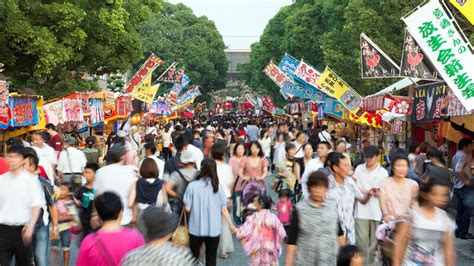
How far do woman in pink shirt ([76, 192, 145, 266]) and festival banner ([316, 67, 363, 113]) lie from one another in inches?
703

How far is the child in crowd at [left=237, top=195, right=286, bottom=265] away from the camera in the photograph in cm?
757

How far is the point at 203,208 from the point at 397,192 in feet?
6.47

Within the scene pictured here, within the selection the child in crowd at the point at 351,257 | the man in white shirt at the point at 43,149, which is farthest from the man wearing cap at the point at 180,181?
the child in crowd at the point at 351,257

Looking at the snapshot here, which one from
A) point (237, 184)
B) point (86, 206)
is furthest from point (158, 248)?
point (237, 184)

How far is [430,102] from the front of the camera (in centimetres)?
1616

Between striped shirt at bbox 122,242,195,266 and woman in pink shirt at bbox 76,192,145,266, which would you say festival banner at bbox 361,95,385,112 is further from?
striped shirt at bbox 122,242,195,266

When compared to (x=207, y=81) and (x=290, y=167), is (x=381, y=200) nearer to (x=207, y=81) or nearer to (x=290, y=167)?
(x=290, y=167)

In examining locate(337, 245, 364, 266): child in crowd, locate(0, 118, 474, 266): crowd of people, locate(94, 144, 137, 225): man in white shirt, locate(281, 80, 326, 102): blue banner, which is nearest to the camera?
locate(337, 245, 364, 266): child in crowd

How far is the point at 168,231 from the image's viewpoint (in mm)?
4352

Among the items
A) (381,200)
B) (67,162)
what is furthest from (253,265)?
(67,162)

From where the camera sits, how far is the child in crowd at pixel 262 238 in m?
7.57

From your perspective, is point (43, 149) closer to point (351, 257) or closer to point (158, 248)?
point (351, 257)

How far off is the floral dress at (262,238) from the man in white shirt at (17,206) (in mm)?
2040

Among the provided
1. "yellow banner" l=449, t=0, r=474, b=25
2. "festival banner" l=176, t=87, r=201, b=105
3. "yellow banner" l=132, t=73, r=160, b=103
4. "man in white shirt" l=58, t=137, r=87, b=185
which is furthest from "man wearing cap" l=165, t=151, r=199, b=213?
"festival banner" l=176, t=87, r=201, b=105
